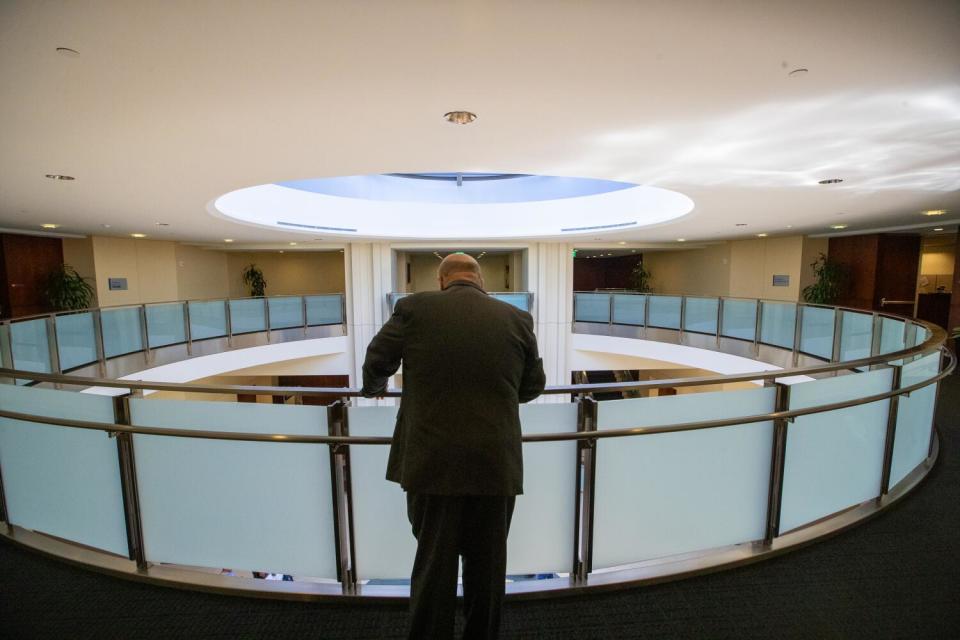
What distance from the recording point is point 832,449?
275 cm

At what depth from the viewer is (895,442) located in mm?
3090

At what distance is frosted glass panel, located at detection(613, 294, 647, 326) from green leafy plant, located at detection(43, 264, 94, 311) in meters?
13.8

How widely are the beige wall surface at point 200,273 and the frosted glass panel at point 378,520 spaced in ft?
46.1

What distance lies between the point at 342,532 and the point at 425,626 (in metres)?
0.78

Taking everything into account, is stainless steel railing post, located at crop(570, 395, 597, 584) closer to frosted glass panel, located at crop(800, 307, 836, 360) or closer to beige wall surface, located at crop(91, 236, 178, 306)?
frosted glass panel, located at crop(800, 307, 836, 360)

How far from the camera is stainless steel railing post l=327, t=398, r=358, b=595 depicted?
7.36ft

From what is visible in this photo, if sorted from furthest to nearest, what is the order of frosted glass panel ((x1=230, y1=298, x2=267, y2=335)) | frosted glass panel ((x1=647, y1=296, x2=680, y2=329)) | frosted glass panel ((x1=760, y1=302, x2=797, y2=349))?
frosted glass panel ((x1=647, y1=296, x2=680, y2=329)), frosted glass panel ((x1=230, y1=298, x2=267, y2=335)), frosted glass panel ((x1=760, y1=302, x2=797, y2=349))

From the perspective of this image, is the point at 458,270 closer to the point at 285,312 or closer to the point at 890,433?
the point at 890,433

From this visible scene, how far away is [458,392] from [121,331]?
911 centimetres

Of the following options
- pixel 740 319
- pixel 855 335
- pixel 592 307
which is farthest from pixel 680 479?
pixel 592 307

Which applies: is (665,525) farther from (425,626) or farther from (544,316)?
(544,316)

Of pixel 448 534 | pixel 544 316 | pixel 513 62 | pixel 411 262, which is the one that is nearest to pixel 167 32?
pixel 513 62

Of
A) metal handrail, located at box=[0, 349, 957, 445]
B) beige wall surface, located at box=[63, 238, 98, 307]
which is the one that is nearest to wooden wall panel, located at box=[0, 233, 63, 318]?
beige wall surface, located at box=[63, 238, 98, 307]

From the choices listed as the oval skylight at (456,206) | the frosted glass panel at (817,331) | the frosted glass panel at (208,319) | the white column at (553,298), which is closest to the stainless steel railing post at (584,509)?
the frosted glass panel at (817,331)
